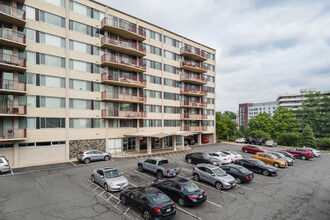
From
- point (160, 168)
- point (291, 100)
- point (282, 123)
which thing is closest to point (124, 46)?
point (160, 168)

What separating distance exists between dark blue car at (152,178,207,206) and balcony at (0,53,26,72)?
21.3m

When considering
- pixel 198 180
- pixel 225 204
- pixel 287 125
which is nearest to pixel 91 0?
pixel 198 180

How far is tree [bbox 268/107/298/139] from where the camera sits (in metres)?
51.2

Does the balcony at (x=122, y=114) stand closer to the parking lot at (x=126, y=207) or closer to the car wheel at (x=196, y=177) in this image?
the parking lot at (x=126, y=207)

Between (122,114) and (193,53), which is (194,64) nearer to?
(193,53)

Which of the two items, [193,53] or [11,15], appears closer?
[11,15]

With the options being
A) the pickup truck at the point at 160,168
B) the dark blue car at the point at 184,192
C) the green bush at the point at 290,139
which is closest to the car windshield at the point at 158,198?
the dark blue car at the point at 184,192

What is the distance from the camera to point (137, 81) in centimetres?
2991

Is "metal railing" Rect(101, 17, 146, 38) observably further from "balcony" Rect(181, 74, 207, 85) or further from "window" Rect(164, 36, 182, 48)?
"balcony" Rect(181, 74, 207, 85)

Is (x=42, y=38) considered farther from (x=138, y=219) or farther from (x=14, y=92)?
(x=138, y=219)

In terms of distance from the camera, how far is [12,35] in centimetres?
2078

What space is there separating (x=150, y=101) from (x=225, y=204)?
77.6ft

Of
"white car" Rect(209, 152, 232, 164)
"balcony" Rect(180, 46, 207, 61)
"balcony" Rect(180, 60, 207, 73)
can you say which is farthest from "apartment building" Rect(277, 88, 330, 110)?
"white car" Rect(209, 152, 232, 164)

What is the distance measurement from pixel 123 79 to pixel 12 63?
13486mm
